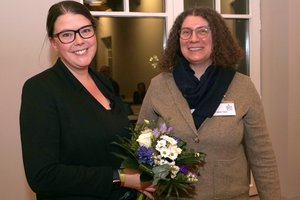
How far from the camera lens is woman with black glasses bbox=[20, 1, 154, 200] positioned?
4.33 ft

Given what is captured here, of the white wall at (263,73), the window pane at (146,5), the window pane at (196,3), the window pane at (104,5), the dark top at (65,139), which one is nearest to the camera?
the dark top at (65,139)

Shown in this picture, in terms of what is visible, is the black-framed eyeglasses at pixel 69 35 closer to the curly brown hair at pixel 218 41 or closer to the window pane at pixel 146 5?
the curly brown hair at pixel 218 41

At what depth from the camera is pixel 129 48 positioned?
3229 mm

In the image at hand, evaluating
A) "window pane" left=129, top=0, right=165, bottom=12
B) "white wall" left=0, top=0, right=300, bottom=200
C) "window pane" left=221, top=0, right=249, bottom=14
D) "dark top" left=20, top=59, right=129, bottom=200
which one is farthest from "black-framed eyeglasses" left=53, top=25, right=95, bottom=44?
"window pane" left=221, top=0, right=249, bottom=14

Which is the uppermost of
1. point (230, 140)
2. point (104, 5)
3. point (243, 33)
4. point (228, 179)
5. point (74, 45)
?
point (104, 5)

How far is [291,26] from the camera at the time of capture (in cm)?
348

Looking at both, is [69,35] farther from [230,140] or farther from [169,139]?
[230,140]

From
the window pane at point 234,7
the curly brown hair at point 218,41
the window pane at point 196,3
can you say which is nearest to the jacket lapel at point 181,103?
the curly brown hair at point 218,41

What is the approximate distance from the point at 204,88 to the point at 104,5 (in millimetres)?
1608

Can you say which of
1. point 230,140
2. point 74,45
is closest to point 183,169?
point 230,140

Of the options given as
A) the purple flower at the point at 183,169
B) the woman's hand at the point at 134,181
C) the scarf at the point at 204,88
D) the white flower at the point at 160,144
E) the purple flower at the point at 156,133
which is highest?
the scarf at the point at 204,88

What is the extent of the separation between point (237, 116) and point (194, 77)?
0.32 metres

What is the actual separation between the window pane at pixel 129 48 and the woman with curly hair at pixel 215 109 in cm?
120

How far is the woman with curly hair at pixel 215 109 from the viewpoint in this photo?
70.3 inches
